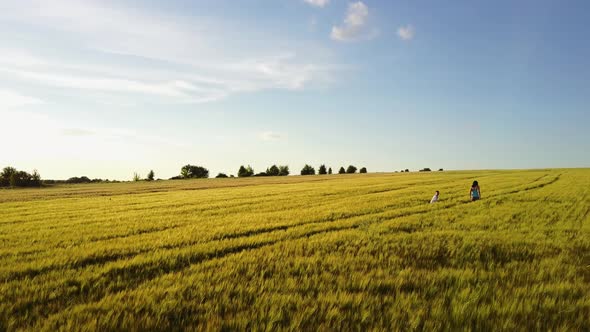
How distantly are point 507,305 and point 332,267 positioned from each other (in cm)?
326

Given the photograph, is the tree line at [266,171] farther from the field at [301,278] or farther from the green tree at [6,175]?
the field at [301,278]

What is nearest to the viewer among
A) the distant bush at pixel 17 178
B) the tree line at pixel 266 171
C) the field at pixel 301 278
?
the field at pixel 301 278

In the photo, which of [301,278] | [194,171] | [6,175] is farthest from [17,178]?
[301,278]

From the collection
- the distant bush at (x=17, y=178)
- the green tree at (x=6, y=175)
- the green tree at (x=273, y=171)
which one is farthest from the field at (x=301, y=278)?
the green tree at (x=273, y=171)

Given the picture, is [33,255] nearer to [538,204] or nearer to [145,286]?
[145,286]

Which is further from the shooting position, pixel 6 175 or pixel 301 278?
pixel 6 175

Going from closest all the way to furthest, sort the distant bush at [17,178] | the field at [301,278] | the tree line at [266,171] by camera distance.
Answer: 1. the field at [301,278]
2. the distant bush at [17,178]
3. the tree line at [266,171]

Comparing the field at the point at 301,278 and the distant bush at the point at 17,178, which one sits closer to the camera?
the field at the point at 301,278

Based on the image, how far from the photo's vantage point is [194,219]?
16.4 meters

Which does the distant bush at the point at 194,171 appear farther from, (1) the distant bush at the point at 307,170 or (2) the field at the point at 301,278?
(2) the field at the point at 301,278

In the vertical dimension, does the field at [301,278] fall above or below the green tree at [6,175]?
below

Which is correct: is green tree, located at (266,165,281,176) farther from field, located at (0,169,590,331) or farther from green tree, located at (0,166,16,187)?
field, located at (0,169,590,331)

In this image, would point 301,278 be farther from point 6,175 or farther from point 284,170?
point 284,170

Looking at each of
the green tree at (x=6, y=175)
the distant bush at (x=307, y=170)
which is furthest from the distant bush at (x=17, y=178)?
the distant bush at (x=307, y=170)
